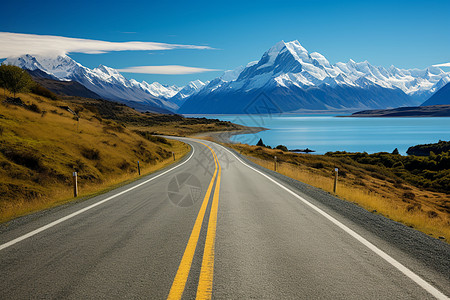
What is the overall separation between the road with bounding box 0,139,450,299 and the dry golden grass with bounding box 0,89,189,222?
3.09 meters

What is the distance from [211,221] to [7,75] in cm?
3331

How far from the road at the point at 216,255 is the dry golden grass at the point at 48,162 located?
3093 mm

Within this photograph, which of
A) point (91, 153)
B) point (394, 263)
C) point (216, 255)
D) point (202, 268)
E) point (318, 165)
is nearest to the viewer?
point (202, 268)

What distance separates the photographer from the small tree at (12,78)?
96.9 ft

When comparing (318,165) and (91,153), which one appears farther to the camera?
(318,165)

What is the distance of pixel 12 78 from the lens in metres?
29.8

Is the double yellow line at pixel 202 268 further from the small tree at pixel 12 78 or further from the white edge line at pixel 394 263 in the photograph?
the small tree at pixel 12 78

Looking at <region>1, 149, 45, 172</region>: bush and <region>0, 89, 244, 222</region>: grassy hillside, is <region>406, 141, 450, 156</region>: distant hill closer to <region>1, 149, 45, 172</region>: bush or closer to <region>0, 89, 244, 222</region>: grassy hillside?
<region>0, 89, 244, 222</region>: grassy hillside

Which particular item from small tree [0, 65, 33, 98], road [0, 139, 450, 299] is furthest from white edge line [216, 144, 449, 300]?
small tree [0, 65, 33, 98]

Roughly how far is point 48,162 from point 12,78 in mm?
20872

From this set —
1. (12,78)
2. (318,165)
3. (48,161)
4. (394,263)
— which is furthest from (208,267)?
(12,78)

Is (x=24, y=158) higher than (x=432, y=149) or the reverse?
higher

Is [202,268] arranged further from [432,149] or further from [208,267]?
[432,149]

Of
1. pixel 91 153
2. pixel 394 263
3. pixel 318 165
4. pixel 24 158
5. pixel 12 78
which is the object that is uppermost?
Result: pixel 12 78
